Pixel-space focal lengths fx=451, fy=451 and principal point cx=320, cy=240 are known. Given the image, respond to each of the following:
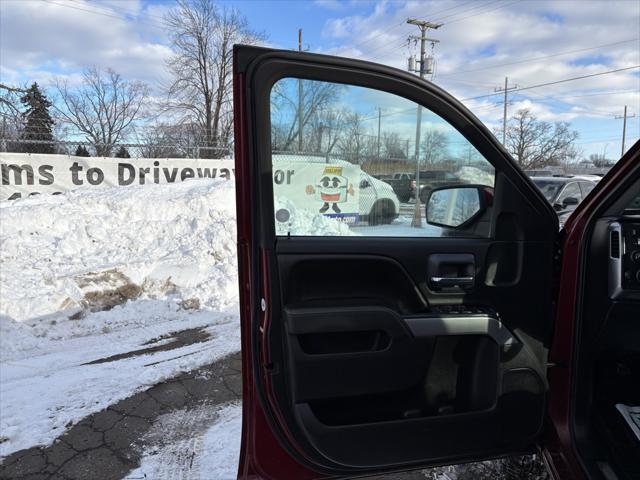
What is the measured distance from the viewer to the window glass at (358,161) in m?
2.01

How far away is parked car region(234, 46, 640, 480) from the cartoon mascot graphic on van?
0.18 metres

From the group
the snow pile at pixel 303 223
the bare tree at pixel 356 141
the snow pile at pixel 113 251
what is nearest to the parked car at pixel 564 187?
the snow pile at pixel 113 251

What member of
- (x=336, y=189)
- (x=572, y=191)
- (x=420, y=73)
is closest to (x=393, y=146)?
(x=336, y=189)

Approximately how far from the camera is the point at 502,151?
2201mm

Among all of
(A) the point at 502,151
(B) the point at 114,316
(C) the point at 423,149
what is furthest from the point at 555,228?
(B) the point at 114,316

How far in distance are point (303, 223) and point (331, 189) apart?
0.70 ft

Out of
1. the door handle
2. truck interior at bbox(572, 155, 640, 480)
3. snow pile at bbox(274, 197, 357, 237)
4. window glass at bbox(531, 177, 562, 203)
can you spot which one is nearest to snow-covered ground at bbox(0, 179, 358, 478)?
snow pile at bbox(274, 197, 357, 237)

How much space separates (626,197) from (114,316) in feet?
19.0

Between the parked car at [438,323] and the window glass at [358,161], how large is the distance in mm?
44

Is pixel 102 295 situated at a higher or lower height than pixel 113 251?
lower

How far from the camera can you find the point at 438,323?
210cm

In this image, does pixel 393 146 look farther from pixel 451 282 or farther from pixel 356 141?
pixel 451 282

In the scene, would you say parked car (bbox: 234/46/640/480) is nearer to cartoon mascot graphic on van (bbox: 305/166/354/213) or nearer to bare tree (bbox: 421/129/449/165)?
bare tree (bbox: 421/129/449/165)

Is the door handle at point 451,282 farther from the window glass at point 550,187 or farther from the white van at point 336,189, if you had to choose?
the window glass at point 550,187
